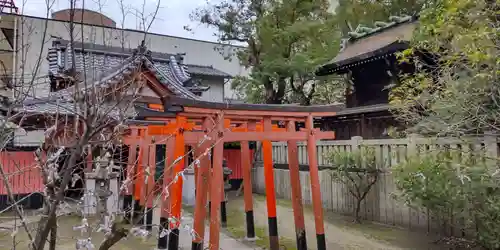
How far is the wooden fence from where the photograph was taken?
675 cm

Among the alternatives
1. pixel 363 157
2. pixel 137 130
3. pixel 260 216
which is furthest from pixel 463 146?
pixel 137 130

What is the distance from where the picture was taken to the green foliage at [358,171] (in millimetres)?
8523

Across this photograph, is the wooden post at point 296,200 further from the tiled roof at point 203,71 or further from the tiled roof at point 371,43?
the tiled roof at point 203,71

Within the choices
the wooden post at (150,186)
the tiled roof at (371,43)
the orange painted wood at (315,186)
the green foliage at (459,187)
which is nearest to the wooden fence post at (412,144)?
the green foliage at (459,187)

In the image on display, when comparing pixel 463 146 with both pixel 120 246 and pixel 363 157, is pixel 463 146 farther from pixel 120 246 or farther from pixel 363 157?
pixel 120 246

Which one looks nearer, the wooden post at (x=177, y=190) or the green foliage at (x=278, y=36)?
the wooden post at (x=177, y=190)

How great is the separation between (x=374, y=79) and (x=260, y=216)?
6.91 m

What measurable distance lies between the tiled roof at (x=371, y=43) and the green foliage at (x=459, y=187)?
6.35 m

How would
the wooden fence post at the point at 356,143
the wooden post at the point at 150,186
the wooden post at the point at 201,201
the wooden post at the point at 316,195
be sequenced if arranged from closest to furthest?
the wooden post at the point at 150,186
the wooden post at the point at 201,201
the wooden post at the point at 316,195
the wooden fence post at the point at 356,143

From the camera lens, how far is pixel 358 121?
13594 millimetres

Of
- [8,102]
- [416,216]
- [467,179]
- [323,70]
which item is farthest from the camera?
[323,70]

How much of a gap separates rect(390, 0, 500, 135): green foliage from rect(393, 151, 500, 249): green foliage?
1.85ft

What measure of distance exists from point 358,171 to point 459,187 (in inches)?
132

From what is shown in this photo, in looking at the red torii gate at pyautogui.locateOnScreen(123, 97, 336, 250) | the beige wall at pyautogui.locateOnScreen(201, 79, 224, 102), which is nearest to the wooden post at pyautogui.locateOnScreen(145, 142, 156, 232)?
the red torii gate at pyautogui.locateOnScreen(123, 97, 336, 250)
